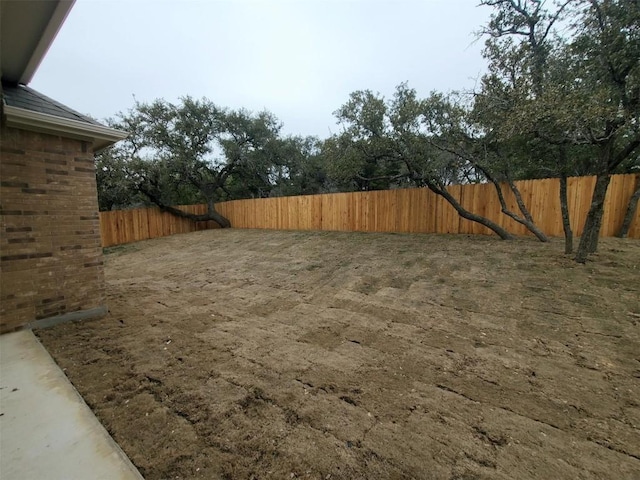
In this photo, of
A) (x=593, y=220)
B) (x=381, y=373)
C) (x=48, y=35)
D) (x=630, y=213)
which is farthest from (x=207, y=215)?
(x=630, y=213)

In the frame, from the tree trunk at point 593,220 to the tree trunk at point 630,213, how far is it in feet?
5.75

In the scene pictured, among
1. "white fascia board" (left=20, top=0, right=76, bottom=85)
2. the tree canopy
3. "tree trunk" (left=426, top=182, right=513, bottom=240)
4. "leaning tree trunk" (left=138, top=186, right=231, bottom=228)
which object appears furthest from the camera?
"leaning tree trunk" (left=138, top=186, right=231, bottom=228)

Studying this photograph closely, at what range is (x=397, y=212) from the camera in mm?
8992

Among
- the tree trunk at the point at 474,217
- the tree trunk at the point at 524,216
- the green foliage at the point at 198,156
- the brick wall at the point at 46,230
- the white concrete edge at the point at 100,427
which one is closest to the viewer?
the white concrete edge at the point at 100,427

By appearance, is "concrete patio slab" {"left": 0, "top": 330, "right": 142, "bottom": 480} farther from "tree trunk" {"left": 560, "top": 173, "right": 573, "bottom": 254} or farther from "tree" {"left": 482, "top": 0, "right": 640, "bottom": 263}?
"tree trunk" {"left": 560, "top": 173, "right": 573, "bottom": 254}

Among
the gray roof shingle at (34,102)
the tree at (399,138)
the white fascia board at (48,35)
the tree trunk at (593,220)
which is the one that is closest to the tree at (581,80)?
the tree trunk at (593,220)

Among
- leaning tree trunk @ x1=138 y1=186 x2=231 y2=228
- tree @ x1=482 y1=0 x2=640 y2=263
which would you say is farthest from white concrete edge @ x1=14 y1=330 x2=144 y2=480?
leaning tree trunk @ x1=138 y1=186 x2=231 y2=228

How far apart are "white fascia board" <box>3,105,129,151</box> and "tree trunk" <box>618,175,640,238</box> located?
9.42 metres

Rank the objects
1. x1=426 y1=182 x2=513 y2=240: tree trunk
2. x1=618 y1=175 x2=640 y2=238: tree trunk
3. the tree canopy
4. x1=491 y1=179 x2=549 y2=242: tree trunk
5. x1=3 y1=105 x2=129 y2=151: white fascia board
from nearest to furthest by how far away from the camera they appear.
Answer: x1=3 y1=105 x2=129 y2=151: white fascia board → the tree canopy → x1=618 y1=175 x2=640 y2=238: tree trunk → x1=491 y1=179 x2=549 y2=242: tree trunk → x1=426 y1=182 x2=513 y2=240: tree trunk

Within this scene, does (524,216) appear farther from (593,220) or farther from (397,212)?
(397,212)

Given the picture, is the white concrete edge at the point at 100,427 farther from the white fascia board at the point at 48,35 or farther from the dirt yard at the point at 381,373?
the white fascia board at the point at 48,35

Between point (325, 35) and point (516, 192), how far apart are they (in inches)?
264

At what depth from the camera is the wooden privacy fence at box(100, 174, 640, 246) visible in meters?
6.23

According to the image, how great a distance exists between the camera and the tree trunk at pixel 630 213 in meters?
5.65
